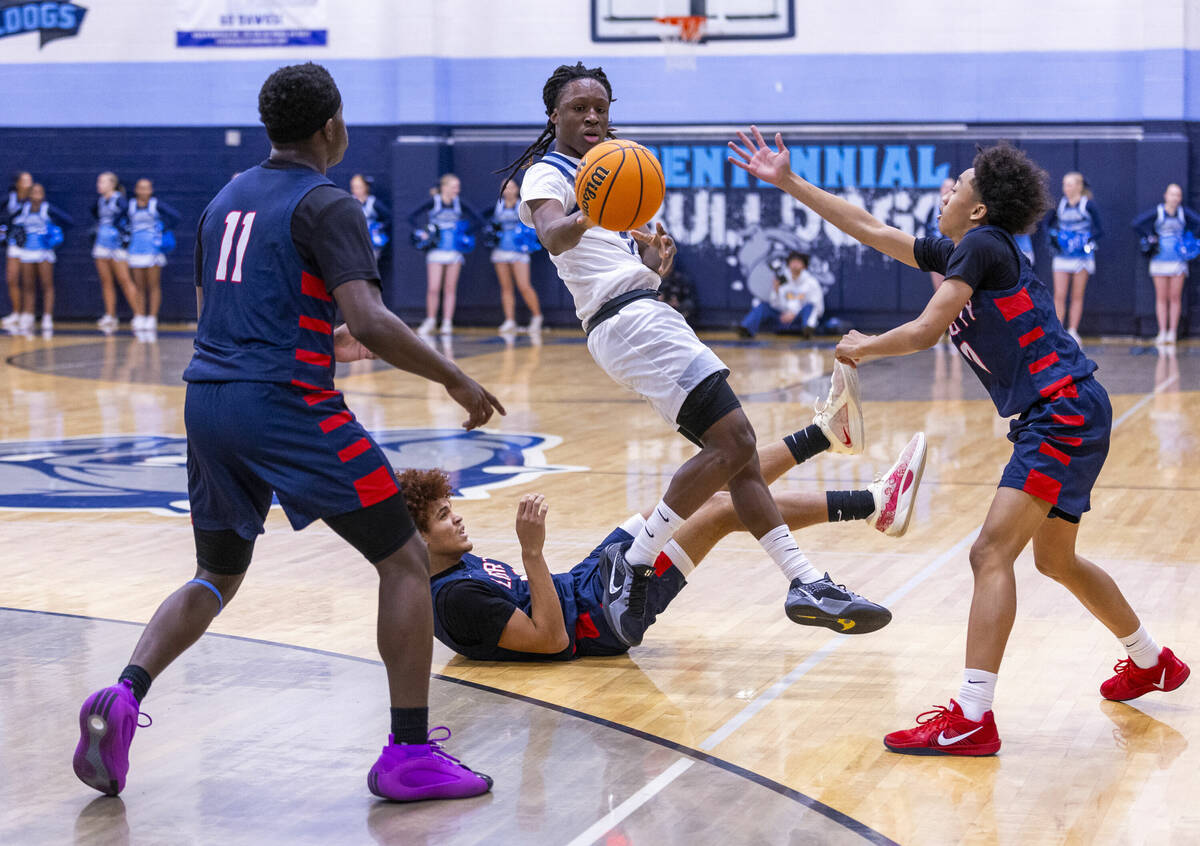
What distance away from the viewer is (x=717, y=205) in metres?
18.1

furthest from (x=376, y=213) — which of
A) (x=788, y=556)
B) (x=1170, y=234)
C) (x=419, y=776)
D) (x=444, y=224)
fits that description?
(x=419, y=776)

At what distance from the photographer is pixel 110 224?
1852 centimetres

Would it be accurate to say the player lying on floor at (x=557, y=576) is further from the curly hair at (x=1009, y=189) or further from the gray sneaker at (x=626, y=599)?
the curly hair at (x=1009, y=189)

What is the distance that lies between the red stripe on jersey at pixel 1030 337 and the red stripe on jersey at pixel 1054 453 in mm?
287

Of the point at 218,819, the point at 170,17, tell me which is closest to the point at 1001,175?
the point at 218,819

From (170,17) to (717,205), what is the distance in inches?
293

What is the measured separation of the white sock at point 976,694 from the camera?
3.97 m

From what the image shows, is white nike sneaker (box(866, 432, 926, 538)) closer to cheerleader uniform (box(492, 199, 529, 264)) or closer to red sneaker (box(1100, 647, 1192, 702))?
red sneaker (box(1100, 647, 1192, 702))

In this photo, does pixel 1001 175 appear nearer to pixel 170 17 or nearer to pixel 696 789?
pixel 696 789

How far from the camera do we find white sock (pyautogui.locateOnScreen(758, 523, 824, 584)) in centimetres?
458

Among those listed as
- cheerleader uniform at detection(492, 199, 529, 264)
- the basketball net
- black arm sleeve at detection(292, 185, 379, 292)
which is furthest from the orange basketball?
cheerleader uniform at detection(492, 199, 529, 264)

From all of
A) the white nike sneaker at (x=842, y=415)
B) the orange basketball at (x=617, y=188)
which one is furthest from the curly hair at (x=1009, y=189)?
the orange basketball at (x=617, y=188)

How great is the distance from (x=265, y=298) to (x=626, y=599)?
1.73 metres

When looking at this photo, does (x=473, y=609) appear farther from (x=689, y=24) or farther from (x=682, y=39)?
(x=682, y=39)
